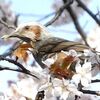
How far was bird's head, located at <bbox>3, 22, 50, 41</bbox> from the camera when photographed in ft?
10.1

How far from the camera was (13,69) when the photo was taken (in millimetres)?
2355

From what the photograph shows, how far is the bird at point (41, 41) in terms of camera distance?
9.95 ft

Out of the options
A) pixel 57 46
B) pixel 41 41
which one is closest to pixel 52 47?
pixel 57 46

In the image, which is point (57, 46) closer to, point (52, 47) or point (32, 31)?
point (52, 47)

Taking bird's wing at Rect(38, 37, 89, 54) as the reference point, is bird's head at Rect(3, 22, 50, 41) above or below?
above

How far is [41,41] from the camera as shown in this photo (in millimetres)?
3320

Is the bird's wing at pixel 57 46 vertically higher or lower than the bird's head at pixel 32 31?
lower

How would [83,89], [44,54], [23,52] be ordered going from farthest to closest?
[44,54] < [23,52] < [83,89]

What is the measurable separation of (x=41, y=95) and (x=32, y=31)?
32.6 inches

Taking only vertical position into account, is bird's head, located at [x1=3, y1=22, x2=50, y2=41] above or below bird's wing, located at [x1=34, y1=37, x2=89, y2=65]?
above

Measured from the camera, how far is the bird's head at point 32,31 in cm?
307

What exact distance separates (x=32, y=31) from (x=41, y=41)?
0.18 metres

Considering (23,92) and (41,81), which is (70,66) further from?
(23,92)

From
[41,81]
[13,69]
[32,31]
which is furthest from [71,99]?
[32,31]
